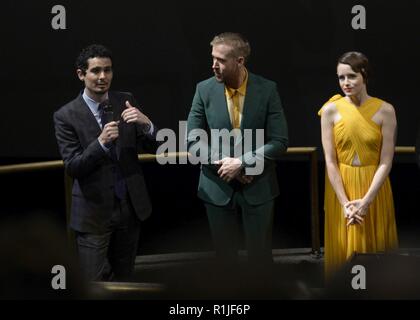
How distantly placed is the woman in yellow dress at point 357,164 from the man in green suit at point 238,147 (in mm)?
259

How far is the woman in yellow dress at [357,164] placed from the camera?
4.27 m

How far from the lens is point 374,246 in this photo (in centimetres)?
450

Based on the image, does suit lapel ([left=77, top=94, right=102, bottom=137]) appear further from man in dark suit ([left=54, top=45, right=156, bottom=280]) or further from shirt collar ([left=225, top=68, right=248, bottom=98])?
shirt collar ([left=225, top=68, right=248, bottom=98])

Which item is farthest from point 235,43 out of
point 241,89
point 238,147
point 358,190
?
point 358,190

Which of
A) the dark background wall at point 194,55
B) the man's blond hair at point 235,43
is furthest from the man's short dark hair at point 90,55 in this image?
the dark background wall at point 194,55

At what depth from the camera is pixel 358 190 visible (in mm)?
4359

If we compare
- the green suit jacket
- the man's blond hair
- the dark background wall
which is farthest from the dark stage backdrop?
the man's blond hair

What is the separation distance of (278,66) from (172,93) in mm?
925

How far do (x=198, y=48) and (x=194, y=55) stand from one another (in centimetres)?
7

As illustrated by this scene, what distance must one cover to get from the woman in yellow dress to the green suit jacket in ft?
0.78

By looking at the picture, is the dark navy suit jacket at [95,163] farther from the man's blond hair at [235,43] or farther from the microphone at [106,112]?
the man's blond hair at [235,43]

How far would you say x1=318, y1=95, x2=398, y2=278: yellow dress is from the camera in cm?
429
